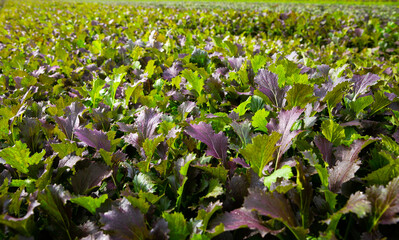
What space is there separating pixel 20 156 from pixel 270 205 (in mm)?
1043

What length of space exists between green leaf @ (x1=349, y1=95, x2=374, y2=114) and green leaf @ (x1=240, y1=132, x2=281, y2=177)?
0.70 m

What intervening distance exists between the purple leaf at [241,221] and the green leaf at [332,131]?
556 mm

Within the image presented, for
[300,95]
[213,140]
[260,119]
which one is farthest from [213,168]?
[300,95]

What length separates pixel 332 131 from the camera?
1249mm

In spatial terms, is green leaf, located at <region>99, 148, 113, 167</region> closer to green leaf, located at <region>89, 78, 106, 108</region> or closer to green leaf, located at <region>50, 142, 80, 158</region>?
green leaf, located at <region>50, 142, 80, 158</region>

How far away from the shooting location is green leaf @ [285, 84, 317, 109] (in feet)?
4.51

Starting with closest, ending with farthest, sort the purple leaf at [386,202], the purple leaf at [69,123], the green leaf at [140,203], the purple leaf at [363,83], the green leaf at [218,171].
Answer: the purple leaf at [386,202] < the green leaf at [140,203] < the green leaf at [218,171] < the purple leaf at [69,123] < the purple leaf at [363,83]

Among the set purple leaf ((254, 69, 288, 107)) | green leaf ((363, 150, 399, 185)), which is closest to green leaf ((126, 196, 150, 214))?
green leaf ((363, 150, 399, 185))

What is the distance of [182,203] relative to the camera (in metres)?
1.18

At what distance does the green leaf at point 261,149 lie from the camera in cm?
105

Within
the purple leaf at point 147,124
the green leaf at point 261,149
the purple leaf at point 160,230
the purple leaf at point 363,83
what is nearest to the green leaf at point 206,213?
the purple leaf at point 160,230

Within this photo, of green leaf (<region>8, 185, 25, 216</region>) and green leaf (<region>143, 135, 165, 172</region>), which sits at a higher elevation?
green leaf (<region>143, 135, 165, 172</region>)

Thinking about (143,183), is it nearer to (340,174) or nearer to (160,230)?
(160,230)

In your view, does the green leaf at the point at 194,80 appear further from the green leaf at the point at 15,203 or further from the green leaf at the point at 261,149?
the green leaf at the point at 15,203
